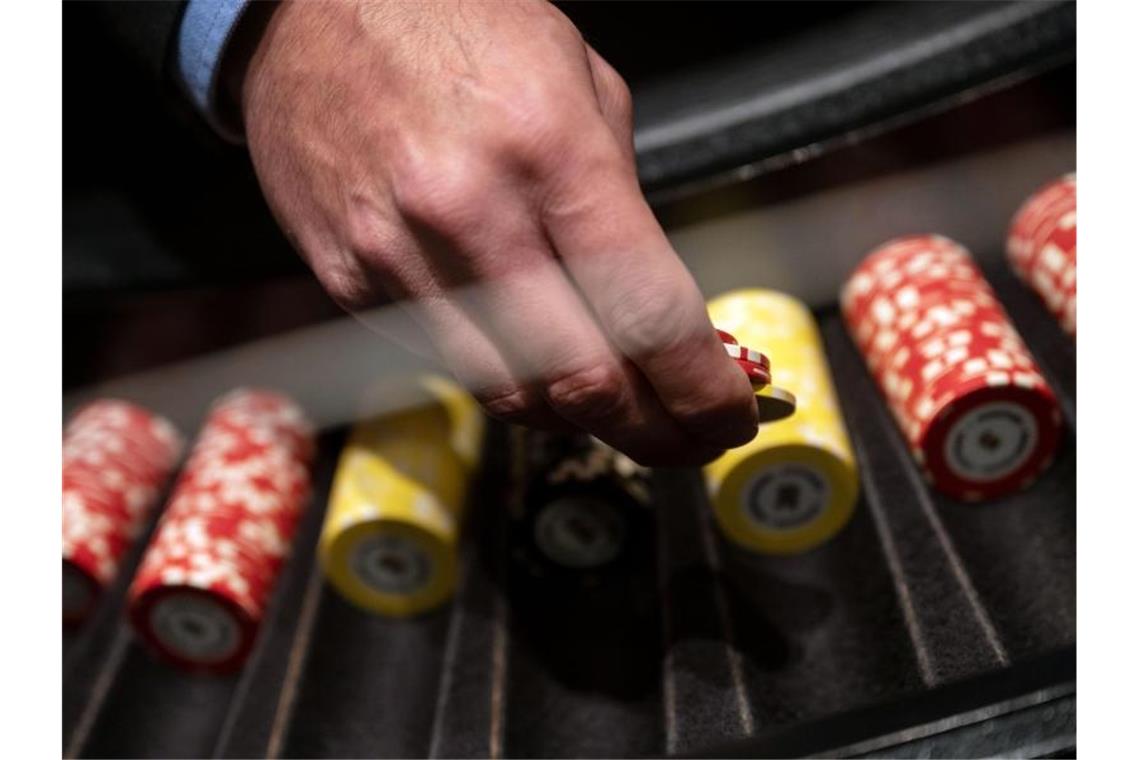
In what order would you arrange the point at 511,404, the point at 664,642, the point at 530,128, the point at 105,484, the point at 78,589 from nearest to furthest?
the point at 530,128 < the point at 511,404 < the point at 664,642 < the point at 78,589 < the point at 105,484

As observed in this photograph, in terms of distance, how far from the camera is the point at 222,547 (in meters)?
1.34

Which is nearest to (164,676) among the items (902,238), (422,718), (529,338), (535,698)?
(422,718)

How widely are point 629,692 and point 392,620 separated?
1.08 ft

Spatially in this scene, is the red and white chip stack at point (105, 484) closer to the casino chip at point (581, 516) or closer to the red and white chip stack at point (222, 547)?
the red and white chip stack at point (222, 547)

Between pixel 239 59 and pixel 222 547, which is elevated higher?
pixel 239 59

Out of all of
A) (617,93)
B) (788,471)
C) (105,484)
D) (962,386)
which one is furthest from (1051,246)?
(105,484)

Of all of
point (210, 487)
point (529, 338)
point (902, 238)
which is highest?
point (529, 338)

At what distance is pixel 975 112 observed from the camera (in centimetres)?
135

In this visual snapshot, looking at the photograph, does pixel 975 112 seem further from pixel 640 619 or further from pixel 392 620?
pixel 392 620

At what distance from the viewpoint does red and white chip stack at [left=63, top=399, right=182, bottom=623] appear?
4.73ft

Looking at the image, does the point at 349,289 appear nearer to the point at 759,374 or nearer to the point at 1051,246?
the point at 759,374

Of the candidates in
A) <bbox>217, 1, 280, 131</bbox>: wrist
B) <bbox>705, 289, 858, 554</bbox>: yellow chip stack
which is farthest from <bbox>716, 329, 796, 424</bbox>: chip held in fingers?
<bbox>217, 1, 280, 131</bbox>: wrist

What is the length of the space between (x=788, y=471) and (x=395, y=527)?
43 cm

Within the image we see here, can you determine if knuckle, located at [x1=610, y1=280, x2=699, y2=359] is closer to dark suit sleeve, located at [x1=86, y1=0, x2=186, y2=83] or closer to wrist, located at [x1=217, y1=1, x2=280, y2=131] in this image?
wrist, located at [x1=217, y1=1, x2=280, y2=131]
